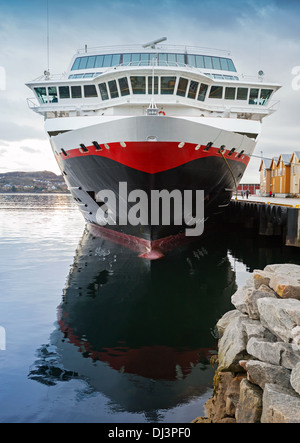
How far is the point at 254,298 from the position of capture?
19.6 feet

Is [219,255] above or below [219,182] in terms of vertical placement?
below

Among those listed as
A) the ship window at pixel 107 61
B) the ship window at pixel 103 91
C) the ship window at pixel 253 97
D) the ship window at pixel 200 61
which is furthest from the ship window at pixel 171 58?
the ship window at pixel 103 91

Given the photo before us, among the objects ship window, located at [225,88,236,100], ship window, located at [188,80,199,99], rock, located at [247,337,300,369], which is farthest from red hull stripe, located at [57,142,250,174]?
rock, located at [247,337,300,369]

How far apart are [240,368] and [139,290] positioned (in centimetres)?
646

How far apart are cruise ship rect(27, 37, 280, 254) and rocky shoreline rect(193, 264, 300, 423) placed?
7.87 meters

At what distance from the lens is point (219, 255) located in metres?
18.0

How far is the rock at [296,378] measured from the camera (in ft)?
13.3

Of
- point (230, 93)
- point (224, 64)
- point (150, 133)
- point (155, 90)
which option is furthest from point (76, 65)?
point (150, 133)

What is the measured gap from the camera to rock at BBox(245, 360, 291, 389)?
4.36m

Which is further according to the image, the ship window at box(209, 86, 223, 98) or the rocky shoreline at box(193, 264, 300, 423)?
the ship window at box(209, 86, 223, 98)

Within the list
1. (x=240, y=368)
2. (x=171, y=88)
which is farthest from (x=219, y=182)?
(x=240, y=368)

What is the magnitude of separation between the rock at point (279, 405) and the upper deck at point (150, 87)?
12.1 m

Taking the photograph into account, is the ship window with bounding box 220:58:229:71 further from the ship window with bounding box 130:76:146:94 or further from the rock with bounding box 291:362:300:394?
the rock with bounding box 291:362:300:394
